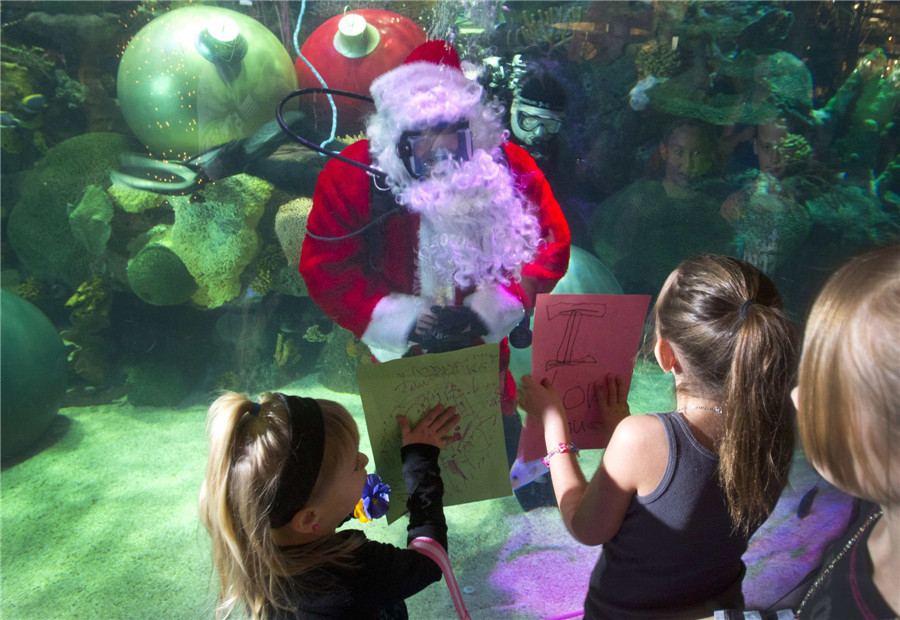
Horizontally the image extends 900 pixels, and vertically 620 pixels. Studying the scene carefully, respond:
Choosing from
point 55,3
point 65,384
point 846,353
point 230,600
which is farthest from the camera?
point 65,384

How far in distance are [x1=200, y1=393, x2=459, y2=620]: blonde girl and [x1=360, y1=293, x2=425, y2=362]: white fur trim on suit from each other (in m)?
0.39

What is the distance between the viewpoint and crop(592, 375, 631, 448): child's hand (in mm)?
1517

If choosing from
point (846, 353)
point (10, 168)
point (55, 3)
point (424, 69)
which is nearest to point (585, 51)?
Answer: point (424, 69)

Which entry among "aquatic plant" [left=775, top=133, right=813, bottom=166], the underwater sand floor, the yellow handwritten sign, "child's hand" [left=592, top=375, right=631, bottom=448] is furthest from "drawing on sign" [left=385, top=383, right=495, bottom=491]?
"aquatic plant" [left=775, top=133, right=813, bottom=166]

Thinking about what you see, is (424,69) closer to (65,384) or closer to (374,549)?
(374,549)

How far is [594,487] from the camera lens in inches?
44.1

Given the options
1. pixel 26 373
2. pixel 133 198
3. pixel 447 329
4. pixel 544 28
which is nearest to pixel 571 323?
pixel 447 329

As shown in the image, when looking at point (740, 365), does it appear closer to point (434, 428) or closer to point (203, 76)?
point (434, 428)

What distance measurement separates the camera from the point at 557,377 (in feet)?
4.87

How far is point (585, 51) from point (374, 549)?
1.55 metres

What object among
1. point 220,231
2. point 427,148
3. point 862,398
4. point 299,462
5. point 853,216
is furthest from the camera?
point 853,216

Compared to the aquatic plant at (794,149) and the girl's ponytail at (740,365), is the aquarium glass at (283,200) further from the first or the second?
the girl's ponytail at (740,365)

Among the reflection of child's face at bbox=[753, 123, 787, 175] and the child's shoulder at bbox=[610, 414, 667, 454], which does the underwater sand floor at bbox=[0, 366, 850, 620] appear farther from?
the reflection of child's face at bbox=[753, 123, 787, 175]

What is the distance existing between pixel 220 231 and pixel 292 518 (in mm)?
946
